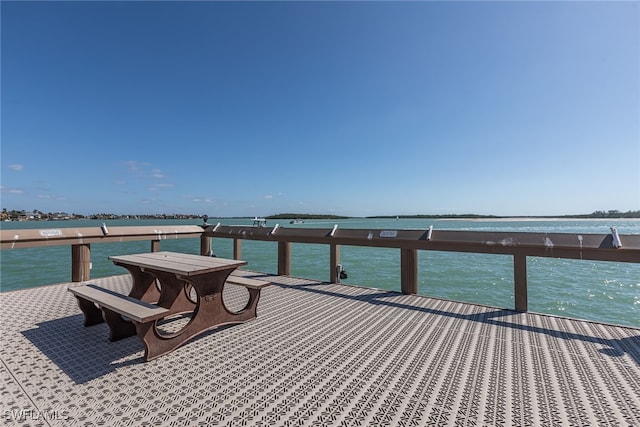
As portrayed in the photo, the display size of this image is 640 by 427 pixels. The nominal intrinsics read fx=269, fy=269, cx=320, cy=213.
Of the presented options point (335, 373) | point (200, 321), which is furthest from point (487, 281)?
point (200, 321)

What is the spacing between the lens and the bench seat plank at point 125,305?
1.89 m

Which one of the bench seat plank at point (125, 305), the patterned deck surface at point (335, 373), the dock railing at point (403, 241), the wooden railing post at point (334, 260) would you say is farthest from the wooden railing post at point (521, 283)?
the bench seat plank at point (125, 305)

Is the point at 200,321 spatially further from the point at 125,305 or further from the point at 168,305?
the point at 168,305

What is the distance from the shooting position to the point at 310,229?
4961mm

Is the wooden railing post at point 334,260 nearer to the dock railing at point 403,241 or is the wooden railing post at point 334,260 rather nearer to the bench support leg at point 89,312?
the dock railing at point 403,241

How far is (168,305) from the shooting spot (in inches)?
118

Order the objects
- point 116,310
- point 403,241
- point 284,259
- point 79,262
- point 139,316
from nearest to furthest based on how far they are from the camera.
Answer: point 139,316, point 116,310, point 403,241, point 79,262, point 284,259

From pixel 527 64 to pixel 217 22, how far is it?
8.31 meters

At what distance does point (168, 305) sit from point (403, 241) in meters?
3.15

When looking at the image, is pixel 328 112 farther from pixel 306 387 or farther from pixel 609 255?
pixel 306 387

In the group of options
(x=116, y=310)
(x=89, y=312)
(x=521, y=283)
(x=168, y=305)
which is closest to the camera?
(x=116, y=310)

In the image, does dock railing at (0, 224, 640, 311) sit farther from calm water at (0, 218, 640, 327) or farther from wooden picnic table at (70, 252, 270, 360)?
wooden picnic table at (70, 252, 270, 360)

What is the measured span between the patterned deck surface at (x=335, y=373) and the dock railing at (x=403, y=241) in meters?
0.76

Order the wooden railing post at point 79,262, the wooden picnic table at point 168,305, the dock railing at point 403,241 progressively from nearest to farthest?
the wooden picnic table at point 168,305, the dock railing at point 403,241, the wooden railing post at point 79,262
